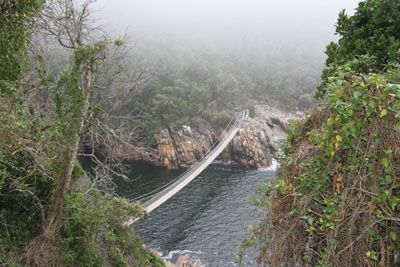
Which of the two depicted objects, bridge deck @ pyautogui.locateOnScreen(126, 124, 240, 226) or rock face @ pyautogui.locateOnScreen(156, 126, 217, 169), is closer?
bridge deck @ pyautogui.locateOnScreen(126, 124, 240, 226)

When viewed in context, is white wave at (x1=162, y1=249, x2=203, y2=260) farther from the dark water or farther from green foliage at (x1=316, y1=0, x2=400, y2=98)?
green foliage at (x1=316, y1=0, x2=400, y2=98)

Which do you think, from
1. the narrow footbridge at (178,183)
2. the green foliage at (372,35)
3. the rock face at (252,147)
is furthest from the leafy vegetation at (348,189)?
the rock face at (252,147)

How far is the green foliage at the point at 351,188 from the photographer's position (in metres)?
1.61

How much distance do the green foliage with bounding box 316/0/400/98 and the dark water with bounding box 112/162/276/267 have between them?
5702 millimetres

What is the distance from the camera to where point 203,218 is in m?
12.2

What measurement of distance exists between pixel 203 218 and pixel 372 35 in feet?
33.2

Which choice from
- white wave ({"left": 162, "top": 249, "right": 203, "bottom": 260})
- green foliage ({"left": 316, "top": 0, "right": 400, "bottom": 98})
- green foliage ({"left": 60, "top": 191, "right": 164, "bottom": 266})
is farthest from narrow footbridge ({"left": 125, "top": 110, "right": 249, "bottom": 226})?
green foliage ({"left": 316, "top": 0, "right": 400, "bottom": 98})

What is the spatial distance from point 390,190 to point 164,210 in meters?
12.0

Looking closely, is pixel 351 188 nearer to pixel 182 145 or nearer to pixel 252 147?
pixel 252 147

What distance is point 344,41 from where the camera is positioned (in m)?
3.99

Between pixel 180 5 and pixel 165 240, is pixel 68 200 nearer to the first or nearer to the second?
pixel 165 240

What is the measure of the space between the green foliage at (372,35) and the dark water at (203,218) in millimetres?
5702

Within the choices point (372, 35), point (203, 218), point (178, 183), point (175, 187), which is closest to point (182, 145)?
point (178, 183)

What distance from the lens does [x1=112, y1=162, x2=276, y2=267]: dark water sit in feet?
32.9
